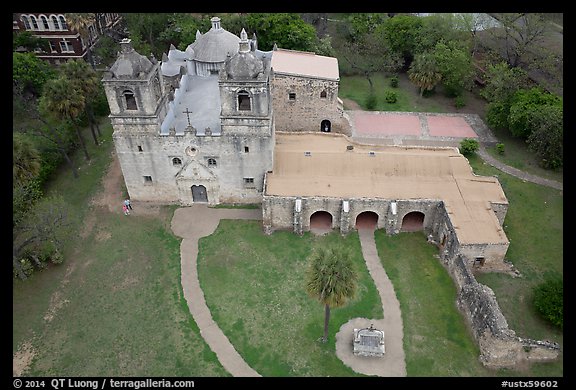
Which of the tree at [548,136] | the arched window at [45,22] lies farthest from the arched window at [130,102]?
the tree at [548,136]

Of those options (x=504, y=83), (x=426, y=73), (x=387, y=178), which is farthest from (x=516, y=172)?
(x=426, y=73)

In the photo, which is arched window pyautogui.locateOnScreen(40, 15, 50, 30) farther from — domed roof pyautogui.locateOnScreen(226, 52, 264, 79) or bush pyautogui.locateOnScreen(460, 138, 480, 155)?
bush pyautogui.locateOnScreen(460, 138, 480, 155)

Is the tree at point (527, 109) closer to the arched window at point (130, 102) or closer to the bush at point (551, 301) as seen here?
the bush at point (551, 301)

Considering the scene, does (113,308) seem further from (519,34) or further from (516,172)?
(519,34)

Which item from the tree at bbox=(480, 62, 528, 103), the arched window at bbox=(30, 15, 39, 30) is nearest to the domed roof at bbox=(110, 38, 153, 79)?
the arched window at bbox=(30, 15, 39, 30)

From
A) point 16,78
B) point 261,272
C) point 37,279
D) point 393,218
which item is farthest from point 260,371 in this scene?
point 16,78

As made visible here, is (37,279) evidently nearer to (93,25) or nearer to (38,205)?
(38,205)

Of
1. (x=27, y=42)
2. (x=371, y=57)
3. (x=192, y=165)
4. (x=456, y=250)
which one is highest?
(x=27, y=42)
